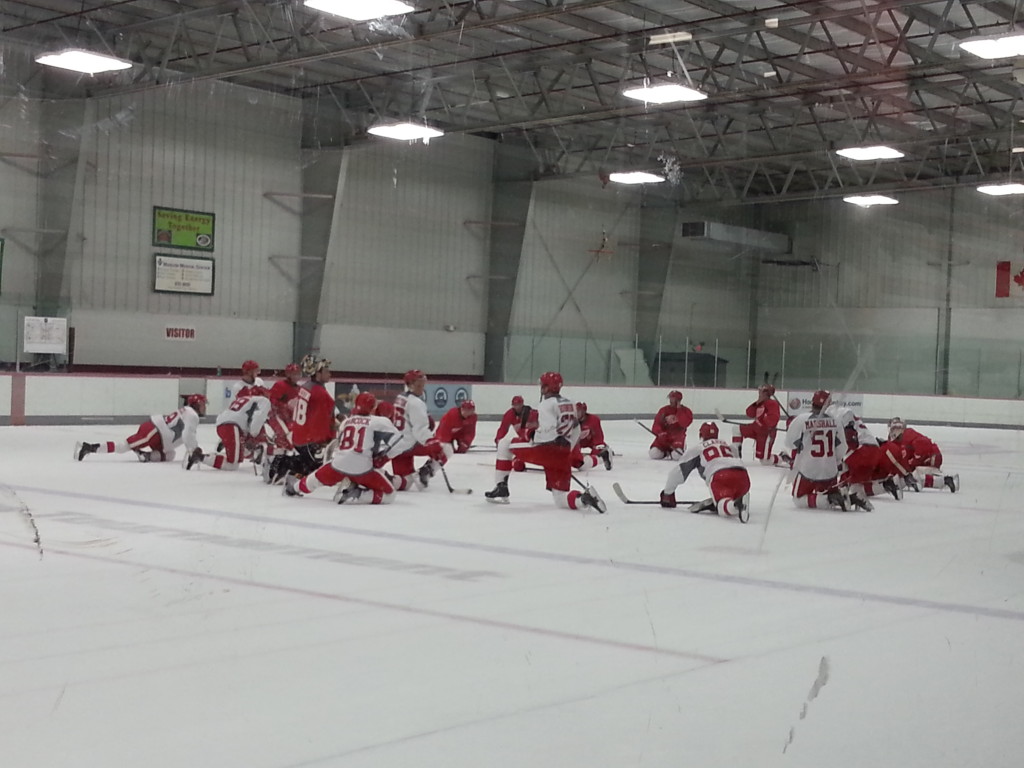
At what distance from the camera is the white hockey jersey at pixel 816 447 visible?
368 inches

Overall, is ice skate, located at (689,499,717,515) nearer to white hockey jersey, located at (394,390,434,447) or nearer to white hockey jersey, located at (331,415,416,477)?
white hockey jersey, located at (331,415,416,477)

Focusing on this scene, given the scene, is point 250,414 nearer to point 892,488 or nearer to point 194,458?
point 194,458

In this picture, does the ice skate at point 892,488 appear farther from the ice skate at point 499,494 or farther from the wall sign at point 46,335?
the wall sign at point 46,335

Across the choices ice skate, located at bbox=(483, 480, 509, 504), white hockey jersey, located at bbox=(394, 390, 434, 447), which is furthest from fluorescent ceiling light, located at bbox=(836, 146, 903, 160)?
white hockey jersey, located at bbox=(394, 390, 434, 447)

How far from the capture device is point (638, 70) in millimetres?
8992

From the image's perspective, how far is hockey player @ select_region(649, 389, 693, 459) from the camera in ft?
49.3

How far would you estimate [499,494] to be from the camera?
30.6ft

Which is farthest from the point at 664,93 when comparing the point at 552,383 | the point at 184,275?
the point at 184,275

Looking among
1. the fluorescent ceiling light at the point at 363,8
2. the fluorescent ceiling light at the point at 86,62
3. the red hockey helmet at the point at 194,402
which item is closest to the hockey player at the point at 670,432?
the red hockey helmet at the point at 194,402

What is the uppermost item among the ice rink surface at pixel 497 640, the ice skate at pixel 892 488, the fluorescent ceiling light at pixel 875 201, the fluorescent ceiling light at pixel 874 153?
the fluorescent ceiling light at pixel 874 153

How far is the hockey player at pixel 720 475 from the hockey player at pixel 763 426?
16.8ft

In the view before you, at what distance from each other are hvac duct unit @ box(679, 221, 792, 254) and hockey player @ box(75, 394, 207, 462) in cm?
492

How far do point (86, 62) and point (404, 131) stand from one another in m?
1.91

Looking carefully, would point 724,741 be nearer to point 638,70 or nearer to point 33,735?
point 33,735
